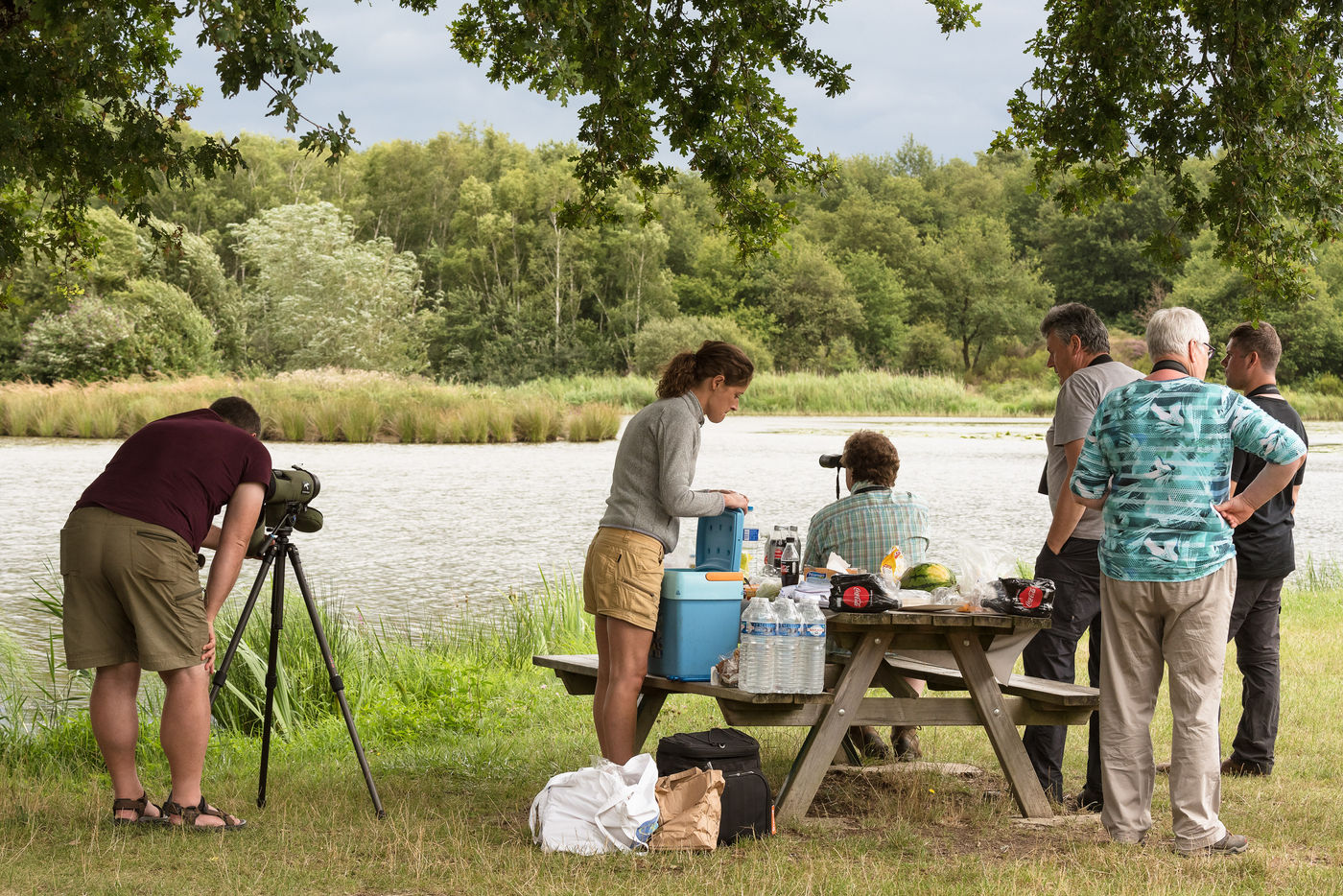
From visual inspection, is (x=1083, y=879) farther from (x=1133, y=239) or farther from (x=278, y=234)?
(x=1133, y=239)

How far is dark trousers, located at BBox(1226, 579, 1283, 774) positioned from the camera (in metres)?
4.79

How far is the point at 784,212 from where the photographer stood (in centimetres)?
827

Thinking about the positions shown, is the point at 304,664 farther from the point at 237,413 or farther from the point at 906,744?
the point at 906,744

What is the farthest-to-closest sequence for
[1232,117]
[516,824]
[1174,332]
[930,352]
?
[930,352]
[1232,117]
[516,824]
[1174,332]

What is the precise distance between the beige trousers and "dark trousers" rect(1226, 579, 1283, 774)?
1.13m

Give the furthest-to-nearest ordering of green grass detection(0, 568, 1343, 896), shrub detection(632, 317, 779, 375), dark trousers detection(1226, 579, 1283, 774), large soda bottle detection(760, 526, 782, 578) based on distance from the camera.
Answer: shrub detection(632, 317, 779, 375), dark trousers detection(1226, 579, 1283, 774), large soda bottle detection(760, 526, 782, 578), green grass detection(0, 568, 1343, 896)

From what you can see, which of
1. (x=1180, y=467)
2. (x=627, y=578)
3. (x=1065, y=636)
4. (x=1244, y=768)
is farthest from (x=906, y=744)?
(x=1180, y=467)

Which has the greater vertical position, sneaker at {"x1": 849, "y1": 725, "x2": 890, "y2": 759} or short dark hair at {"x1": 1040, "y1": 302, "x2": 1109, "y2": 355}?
short dark hair at {"x1": 1040, "y1": 302, "x2": 1109, "y2": 355}

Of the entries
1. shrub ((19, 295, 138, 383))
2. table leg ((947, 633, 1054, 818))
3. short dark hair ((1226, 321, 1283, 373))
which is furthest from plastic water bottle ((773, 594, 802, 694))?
shrub ((19, 295, 138, 383))

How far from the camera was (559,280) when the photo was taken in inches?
2365

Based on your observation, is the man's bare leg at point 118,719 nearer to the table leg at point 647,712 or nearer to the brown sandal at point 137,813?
the brown sandal at point 137,813

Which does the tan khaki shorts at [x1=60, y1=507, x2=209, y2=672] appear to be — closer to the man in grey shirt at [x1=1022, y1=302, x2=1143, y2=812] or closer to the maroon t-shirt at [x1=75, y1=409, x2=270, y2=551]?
the maroon t-shirt at [x1=75, y1=409, x2=270, y2=551]

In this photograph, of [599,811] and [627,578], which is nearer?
[599,811]

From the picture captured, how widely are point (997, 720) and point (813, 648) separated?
70 centimetres
